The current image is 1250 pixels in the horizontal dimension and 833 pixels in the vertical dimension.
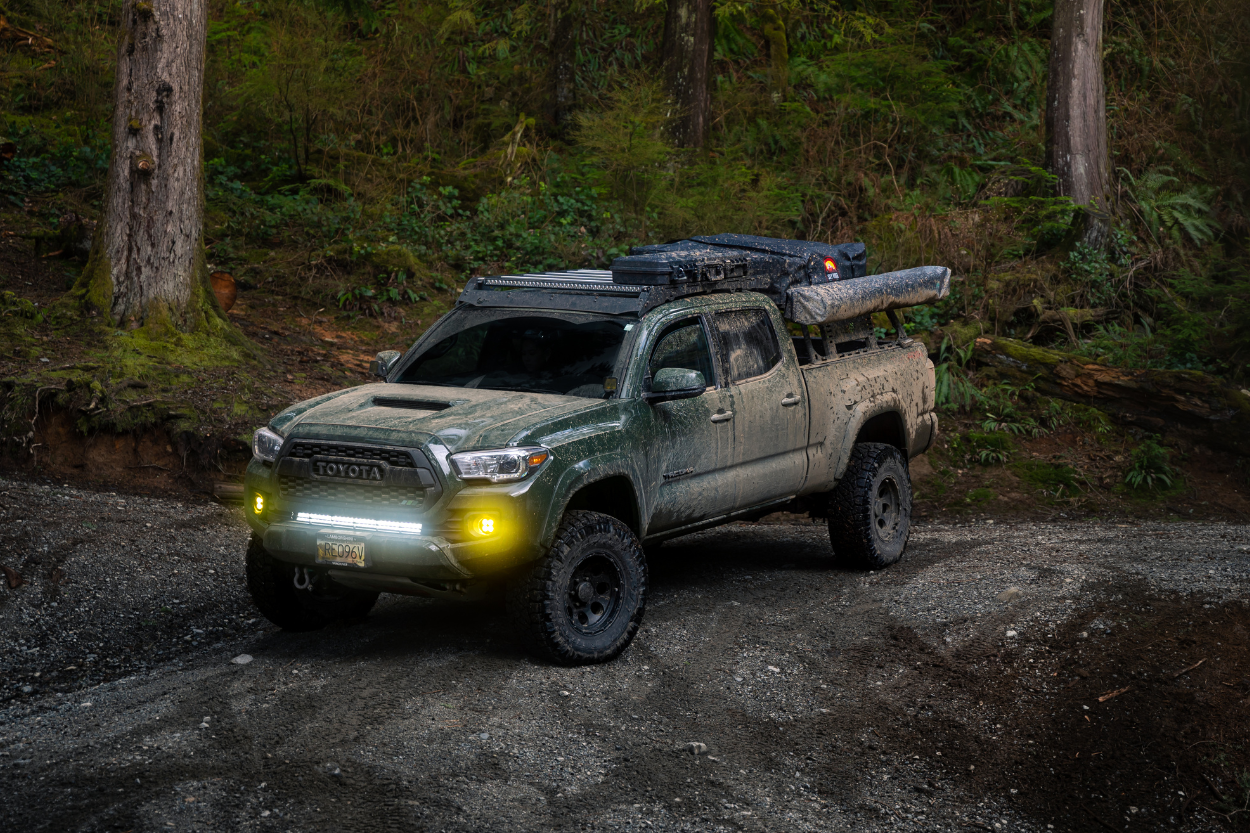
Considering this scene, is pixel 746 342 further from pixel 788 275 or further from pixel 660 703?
pixel 660 703

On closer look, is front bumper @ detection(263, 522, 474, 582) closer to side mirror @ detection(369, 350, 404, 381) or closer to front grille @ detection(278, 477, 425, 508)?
front grille @ detection(278, 477, 425, 508)

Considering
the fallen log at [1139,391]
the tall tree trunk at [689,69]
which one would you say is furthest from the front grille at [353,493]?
the tall tree trunk at [689,69]

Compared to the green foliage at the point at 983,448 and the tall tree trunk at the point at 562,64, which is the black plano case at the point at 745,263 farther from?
the tall tree trunk at the point at 562,64

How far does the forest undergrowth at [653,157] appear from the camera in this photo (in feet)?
45.6

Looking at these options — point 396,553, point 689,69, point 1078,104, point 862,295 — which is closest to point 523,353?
point 396,553

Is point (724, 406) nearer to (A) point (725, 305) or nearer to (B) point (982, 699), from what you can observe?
(A) point (725, 305)

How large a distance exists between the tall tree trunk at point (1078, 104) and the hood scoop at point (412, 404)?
40.4 ft

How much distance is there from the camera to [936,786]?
16.0 feet

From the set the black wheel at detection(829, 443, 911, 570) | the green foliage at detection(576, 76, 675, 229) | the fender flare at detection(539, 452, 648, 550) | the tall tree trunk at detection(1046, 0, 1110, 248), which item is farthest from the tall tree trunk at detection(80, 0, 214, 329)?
the tall tree trunk at detection(1046, 0, 1110, 248)

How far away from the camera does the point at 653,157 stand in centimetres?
1563

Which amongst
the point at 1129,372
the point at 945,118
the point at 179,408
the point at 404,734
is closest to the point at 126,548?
the point at 179,408

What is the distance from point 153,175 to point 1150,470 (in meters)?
10.2

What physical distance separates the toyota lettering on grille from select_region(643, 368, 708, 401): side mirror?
1602 millimetres

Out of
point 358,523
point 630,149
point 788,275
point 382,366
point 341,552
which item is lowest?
point 341,552
